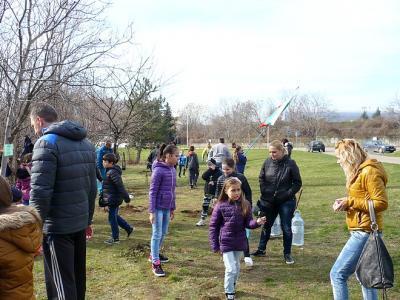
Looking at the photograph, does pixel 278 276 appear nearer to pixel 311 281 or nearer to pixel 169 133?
pixel 311 281

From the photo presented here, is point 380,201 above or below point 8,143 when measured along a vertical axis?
below

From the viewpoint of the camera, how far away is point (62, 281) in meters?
3.71

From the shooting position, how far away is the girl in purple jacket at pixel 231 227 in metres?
4.75

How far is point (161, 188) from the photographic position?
5758 millimetres

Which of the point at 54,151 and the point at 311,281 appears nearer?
the point at 54,151

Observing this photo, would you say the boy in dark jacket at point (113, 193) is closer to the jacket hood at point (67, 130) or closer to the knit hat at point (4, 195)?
the jacket hood at point (67, 130)

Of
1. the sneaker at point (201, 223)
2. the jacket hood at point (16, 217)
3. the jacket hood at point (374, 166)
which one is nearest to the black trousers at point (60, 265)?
the jacket hood at point (16, 217)

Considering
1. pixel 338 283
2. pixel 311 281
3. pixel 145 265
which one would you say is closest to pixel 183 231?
pixel 145 265

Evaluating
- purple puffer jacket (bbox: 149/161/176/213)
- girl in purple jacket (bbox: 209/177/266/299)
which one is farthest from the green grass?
purple puffer jacket (bbox: 149/161/176/213)

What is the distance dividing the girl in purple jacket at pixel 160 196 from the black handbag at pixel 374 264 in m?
2.73

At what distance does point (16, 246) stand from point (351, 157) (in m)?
2.91

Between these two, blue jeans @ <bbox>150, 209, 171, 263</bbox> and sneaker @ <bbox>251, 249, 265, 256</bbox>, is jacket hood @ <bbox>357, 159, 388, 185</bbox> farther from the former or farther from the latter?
sneaker @ <bbox>251, 249, 265, 256</bbox>

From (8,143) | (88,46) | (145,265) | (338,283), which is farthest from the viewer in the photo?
(88,46)

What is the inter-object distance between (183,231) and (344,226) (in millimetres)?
3231
